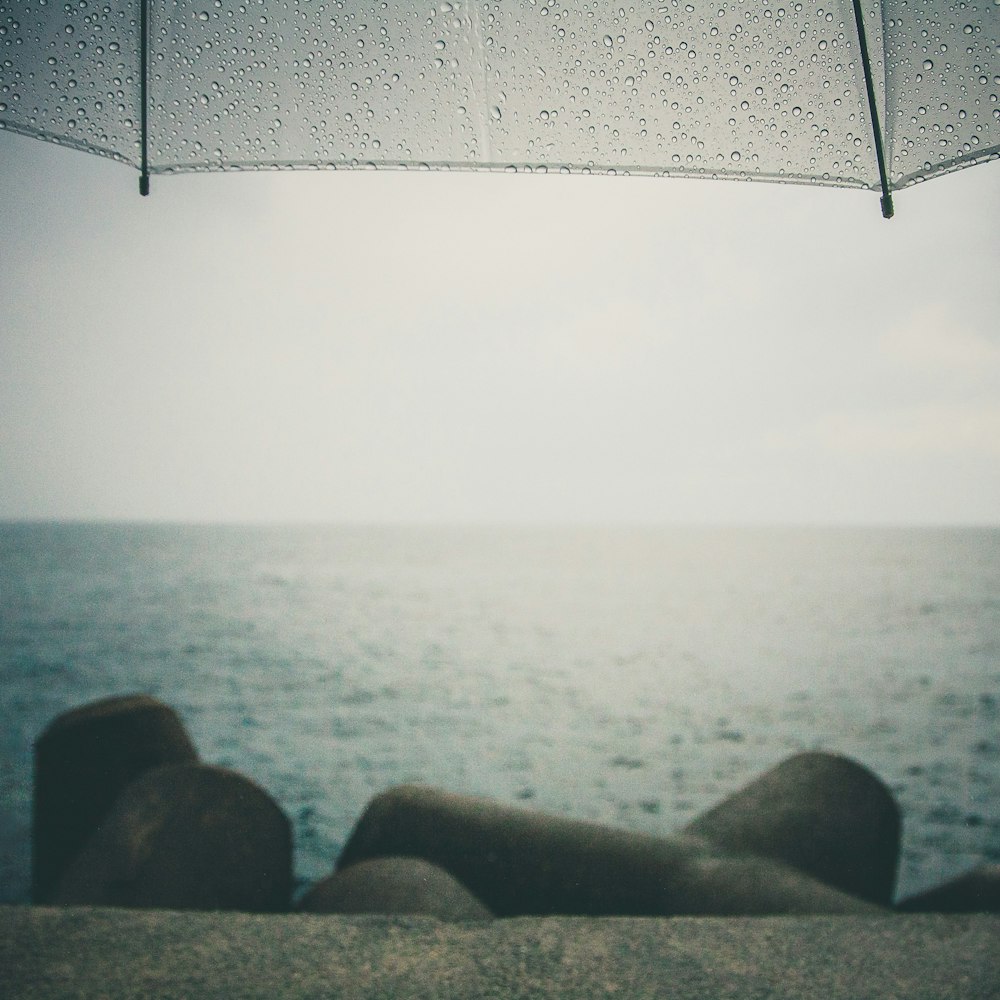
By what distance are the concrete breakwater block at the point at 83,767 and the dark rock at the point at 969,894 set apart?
419 centimetres

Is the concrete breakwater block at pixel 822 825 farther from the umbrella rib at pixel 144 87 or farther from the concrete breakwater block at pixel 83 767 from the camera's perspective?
the umbrella rib at pixel 144 87

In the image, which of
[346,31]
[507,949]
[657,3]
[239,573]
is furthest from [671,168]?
[239,573]

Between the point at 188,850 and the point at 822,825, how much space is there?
11.2ft

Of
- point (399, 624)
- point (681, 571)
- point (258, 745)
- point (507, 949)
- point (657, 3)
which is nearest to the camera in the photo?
point (657, 3)

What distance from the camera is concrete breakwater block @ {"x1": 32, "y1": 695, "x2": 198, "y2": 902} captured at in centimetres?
418

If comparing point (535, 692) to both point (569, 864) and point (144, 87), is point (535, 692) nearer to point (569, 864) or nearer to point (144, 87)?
point (569, 864)

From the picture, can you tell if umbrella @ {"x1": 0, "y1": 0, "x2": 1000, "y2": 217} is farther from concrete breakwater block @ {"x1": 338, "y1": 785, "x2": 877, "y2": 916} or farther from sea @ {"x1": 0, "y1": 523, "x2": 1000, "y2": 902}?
sea @ {"x1": 0, "y1": 523, "x2": 1000, "y2": 902}

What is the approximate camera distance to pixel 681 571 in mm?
74750

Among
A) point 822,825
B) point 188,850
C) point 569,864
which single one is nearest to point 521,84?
point 569,864

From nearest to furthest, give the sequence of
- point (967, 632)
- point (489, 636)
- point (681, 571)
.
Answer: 1. point (967, 632)
2. point (489, 636)
3. point (681, 571)

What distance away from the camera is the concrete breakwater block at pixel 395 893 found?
247 centimetres

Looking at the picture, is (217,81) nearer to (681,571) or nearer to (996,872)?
(996,872)

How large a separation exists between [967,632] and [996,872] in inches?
1205

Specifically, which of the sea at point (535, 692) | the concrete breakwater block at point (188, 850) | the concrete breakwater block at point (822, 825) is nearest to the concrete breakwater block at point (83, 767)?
the concrete breakwater block at point (188, 850)
